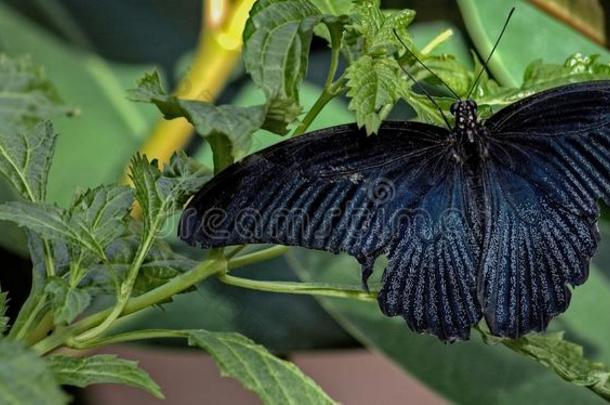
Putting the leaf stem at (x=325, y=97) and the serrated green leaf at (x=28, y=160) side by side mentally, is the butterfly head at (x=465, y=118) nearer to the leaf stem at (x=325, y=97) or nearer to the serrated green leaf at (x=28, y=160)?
the leaf stem at (x=325, y=97)

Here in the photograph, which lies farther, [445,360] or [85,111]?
[85,111]

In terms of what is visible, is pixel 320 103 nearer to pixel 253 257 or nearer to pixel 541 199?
pixel 253 257

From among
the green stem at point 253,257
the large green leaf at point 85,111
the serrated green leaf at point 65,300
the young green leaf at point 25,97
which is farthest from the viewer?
the large green leaf at point 85,111

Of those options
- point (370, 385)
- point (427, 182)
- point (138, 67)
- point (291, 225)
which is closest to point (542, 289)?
point (427, 182)

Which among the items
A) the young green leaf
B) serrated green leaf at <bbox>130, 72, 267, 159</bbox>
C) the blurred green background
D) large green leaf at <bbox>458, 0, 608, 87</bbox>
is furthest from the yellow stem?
the young green leaf

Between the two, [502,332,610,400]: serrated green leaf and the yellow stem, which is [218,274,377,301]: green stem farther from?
the yellow stem

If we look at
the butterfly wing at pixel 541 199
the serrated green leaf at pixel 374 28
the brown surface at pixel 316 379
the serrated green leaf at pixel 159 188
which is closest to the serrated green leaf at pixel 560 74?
the butterfly wing at pixel 541 199

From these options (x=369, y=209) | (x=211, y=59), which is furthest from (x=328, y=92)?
(x=211, y=59)
